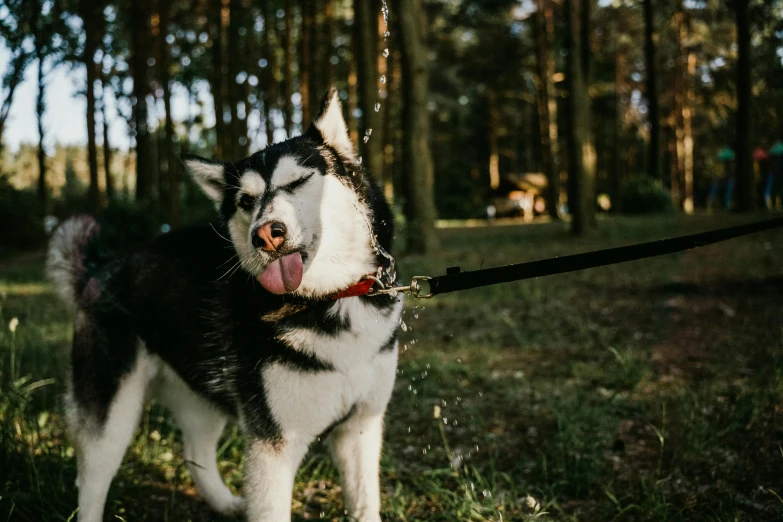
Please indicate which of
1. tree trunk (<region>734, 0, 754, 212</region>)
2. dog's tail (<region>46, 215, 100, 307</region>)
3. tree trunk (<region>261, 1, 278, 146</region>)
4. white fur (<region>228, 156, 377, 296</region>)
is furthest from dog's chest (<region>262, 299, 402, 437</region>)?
tree trunk (<region>261, 1, 278, 146</region>)

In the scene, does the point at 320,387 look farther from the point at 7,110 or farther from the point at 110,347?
the point at 7,110

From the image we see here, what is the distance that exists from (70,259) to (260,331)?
1.68m

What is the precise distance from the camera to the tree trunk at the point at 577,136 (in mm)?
13711

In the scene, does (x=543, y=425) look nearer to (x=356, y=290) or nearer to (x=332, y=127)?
(x=356, y=290)

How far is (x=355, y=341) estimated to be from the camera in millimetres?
2500

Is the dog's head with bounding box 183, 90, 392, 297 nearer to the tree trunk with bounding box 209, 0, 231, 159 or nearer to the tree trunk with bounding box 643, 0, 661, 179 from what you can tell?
the tree trunk with bounding box 209, 0, 231, 159

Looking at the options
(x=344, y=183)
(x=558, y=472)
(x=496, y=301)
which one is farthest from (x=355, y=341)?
(x=496, y=301)

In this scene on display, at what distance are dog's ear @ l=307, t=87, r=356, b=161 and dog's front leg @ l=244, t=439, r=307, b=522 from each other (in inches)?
53.2

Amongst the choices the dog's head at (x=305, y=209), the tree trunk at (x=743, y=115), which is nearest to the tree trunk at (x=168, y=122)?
the dog's head at (x=305, y=209)

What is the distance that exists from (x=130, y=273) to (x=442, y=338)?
4.06 m

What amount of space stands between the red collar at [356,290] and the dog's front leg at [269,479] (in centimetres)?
64

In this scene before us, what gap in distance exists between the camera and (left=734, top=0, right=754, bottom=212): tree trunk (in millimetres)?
14938

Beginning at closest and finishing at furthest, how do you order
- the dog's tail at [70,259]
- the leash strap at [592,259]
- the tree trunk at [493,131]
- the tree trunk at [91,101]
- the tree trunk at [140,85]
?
the leash strap at [592,259] < the dog's tail at [70,259] < the tree trunk at [91,101] < the tree trunk at [140,85] < the tree trunk at [493,131]

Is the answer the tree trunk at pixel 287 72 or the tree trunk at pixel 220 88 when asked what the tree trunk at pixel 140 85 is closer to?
the tree trunk at pixel 220 88
